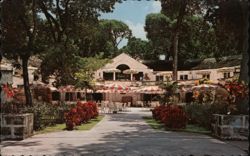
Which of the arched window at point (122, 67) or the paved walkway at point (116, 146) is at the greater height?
the arched window at point (122, 67)

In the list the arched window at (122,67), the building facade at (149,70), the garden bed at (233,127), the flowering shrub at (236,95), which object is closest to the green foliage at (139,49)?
the building facade at (149,70)

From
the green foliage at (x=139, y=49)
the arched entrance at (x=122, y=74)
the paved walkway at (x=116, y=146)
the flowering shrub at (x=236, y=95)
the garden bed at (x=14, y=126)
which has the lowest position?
the paved walkway at (x=116, y=146)

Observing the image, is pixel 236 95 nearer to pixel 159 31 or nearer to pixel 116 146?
pixel 116 146

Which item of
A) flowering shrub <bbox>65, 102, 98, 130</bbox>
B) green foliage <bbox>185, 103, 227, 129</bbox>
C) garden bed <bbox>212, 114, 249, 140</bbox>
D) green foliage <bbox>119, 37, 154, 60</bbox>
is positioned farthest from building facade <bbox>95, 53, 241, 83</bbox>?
garden bed <bbox>212, 114, 249, 140</bbox>

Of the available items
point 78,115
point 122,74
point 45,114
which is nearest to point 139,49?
point 122,74

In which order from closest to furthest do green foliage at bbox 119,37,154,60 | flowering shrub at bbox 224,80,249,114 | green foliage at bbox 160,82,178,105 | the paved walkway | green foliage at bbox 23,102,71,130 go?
the paved walkway < flowering shrub at bbox 224,80,249,114 < green foliage at bbox 23,102,71,130 < green foliage at bbox 160,82,178,105 < green foliage at bbox 119,37,154,60

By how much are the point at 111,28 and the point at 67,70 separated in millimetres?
48414

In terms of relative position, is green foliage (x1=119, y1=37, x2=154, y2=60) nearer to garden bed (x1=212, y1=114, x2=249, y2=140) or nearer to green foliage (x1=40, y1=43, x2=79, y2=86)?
green foliage (x1=40, y1=43, x2=79, y2=86)

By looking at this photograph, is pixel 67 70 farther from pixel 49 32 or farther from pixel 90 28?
pixel 90 28

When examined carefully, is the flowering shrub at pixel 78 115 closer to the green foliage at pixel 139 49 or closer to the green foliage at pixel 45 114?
the green foliage at pixel 45 114

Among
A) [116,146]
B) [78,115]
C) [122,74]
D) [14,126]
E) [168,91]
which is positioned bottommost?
[116,146]

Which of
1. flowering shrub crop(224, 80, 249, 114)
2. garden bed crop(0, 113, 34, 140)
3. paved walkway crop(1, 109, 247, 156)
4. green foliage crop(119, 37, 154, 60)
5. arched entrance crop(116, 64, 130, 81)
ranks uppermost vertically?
green foliage crop(119, 37, 154, 60)

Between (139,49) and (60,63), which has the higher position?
(139,49)

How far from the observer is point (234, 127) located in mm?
17594
